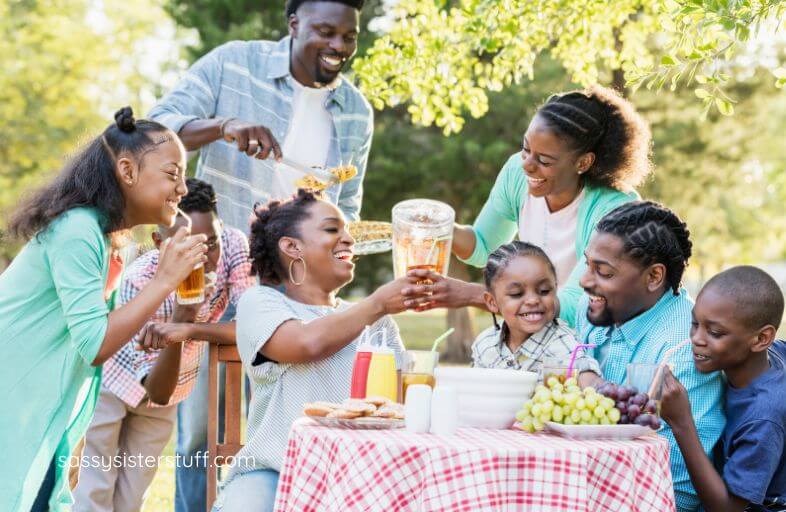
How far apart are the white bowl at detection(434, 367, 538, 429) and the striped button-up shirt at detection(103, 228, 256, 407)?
2174 mm

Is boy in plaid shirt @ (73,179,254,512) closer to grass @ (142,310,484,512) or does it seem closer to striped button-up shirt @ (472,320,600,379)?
grass @ (142,310,484,512)

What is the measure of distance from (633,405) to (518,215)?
88.1 inches

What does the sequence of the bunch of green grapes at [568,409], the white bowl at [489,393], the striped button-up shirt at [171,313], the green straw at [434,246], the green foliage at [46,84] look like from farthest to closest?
the green foliage at [46,84] < the striped button-up shirt at [171,313] < the green straw at [434,246] < the white bowl at [489,393] < the bunch of green grapes at [568,409]

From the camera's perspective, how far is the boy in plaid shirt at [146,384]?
5.04m

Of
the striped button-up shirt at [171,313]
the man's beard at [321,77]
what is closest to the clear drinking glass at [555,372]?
the striped button-up shirt at [171,313]

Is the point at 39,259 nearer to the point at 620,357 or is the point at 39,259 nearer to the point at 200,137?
the point at 200,137

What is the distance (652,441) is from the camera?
3053 mm

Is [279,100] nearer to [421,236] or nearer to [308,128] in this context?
[308,128]

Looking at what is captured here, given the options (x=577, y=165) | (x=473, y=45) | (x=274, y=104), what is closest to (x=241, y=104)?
(x=274, y=104)

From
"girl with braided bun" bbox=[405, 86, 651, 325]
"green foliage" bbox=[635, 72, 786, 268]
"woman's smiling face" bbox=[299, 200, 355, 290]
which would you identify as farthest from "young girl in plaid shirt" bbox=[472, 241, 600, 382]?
"green foliage" bbox=[635, 72, 786, 268]

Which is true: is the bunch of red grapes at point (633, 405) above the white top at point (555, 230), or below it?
below

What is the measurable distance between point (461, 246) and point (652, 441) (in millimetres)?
2338

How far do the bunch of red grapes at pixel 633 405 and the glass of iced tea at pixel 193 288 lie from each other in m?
1.99

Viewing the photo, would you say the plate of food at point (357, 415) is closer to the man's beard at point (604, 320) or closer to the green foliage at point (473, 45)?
the man's beard at point (604, 320)
